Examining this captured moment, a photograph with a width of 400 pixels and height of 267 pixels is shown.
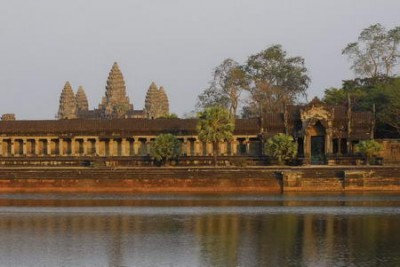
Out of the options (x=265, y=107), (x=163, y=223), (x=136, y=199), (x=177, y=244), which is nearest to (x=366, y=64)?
(x=265, y=107)

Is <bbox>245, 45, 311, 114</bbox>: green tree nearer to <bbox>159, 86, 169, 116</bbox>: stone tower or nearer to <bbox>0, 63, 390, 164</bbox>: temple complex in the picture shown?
<bbox>0, 63, 390, 164</bbox>: temple complex

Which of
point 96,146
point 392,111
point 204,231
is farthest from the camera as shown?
point 96,146

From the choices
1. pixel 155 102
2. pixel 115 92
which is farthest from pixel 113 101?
pixel 155 102

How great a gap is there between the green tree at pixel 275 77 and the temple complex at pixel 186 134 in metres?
22.2

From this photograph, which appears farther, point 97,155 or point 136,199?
point 97,155

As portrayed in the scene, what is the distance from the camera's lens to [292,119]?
73.2 metres

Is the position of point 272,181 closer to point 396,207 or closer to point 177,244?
point 396,207

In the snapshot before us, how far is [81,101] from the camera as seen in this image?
182 metres

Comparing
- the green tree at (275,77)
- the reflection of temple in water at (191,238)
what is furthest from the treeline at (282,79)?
the reflection of temple in water at (191,238)

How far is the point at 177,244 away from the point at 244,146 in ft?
133

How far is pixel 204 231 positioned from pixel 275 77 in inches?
2414

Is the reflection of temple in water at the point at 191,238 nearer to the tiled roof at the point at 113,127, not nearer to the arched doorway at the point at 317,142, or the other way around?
the arched doorway at the point at 317,142

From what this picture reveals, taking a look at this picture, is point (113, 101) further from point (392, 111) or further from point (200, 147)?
point (392, 111)

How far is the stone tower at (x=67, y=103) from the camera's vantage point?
168m
